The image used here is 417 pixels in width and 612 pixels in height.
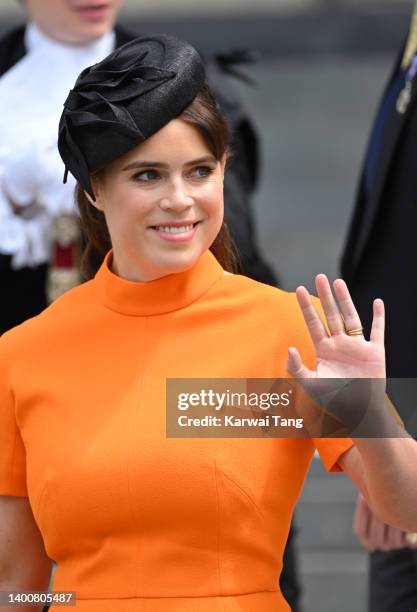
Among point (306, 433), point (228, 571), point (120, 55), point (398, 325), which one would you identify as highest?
point (120, 55)

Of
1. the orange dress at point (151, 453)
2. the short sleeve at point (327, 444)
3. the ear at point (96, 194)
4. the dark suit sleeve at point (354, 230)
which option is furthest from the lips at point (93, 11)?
the short sleeve at point (327, 444)

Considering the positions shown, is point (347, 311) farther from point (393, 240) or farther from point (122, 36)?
point (122, 36)

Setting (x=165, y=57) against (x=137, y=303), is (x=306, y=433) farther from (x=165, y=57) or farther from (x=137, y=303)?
(x=165, y=57)

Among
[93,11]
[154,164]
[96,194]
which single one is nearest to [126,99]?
[154,164]

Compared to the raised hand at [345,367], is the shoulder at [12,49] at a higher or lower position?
lower

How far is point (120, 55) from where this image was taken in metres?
2.65

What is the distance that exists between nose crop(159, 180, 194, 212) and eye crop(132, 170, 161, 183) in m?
0.04

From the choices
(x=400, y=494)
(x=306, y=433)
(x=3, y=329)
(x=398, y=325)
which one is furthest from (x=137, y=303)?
(x=3, y=329)

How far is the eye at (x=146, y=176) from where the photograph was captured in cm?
261

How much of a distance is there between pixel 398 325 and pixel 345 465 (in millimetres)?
1009

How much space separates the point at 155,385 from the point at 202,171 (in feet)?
1.24

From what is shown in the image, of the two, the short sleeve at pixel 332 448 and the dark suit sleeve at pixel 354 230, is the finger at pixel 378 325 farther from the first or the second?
the dark suit sleeve at pixel 354 230

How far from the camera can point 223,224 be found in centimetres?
296

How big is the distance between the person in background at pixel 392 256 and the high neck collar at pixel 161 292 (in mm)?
793
